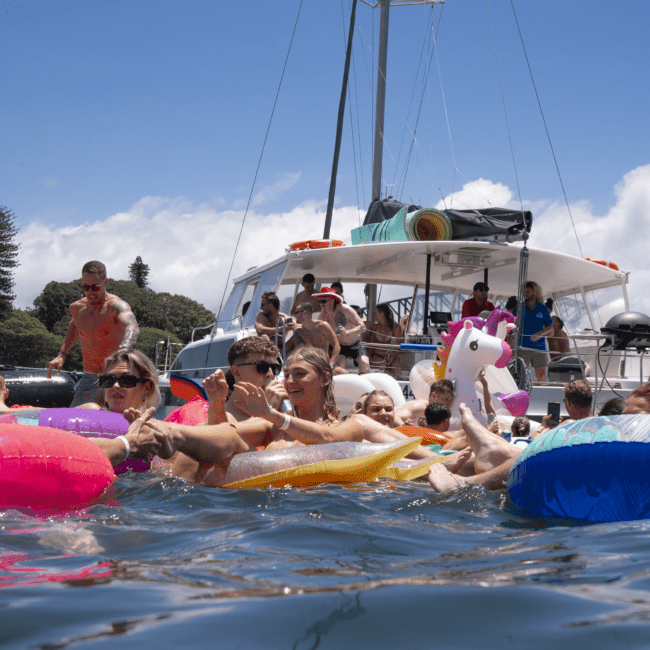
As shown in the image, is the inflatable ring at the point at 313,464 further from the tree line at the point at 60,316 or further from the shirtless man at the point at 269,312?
the tree line at the point at 60,316

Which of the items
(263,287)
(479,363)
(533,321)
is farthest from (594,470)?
(263,287)

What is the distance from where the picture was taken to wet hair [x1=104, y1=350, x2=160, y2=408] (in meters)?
4.41

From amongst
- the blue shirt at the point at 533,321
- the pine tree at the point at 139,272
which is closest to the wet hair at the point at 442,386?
the blue shirt at the point at 533,321

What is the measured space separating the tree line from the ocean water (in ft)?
80.1

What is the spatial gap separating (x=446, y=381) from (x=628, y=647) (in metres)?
5.49

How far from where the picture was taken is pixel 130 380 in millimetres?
4355

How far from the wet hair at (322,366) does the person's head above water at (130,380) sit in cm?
95

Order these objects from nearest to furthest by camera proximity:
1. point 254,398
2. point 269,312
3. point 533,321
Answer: point 254,398
point 269,312
point 533,321

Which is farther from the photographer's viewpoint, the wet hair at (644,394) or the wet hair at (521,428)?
the wet hair at (521,428)

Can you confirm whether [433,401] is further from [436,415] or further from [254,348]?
[254,348]

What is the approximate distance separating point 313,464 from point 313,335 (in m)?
4.17

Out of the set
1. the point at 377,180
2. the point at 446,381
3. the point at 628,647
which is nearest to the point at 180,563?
the point at 628,647

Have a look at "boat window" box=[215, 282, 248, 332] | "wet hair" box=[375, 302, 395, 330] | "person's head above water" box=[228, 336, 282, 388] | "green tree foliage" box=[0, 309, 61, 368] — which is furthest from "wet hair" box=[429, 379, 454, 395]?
"green tree foliage" box=[0, 309, 61, 368]

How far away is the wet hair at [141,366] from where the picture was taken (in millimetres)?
4410
